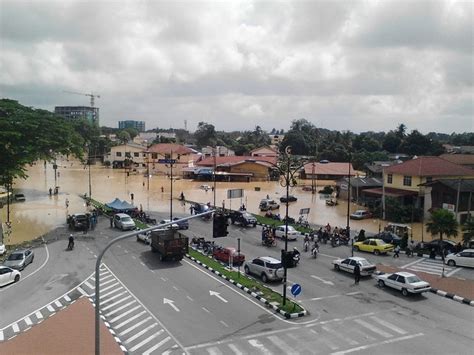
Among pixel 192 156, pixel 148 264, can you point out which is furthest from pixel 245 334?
pixel 192 156

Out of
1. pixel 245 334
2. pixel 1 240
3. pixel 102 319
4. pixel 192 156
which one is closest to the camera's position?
pixel 245 334

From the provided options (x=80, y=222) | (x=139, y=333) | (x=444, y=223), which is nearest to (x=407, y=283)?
(x=444, y=223)

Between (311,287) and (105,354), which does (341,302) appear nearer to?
(311,287)

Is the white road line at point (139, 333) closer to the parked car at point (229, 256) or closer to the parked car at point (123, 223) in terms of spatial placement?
the parked car at point (229, 256)

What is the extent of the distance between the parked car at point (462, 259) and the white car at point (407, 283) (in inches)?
276

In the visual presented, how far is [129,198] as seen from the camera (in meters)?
70.1

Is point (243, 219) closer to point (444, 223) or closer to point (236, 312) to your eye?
point (444, 223)

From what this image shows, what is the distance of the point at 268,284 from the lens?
2659 cm

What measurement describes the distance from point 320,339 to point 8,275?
60.7ft

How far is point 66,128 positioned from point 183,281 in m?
46.3

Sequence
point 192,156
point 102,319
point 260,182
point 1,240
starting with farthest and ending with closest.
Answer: point 192,156 < point 260,182 < point 1,240 < point 102,319

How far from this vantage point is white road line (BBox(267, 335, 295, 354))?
57.2 feet

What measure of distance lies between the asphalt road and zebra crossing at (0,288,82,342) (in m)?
0.37

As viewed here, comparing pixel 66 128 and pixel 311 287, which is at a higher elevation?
pixel 66 128
